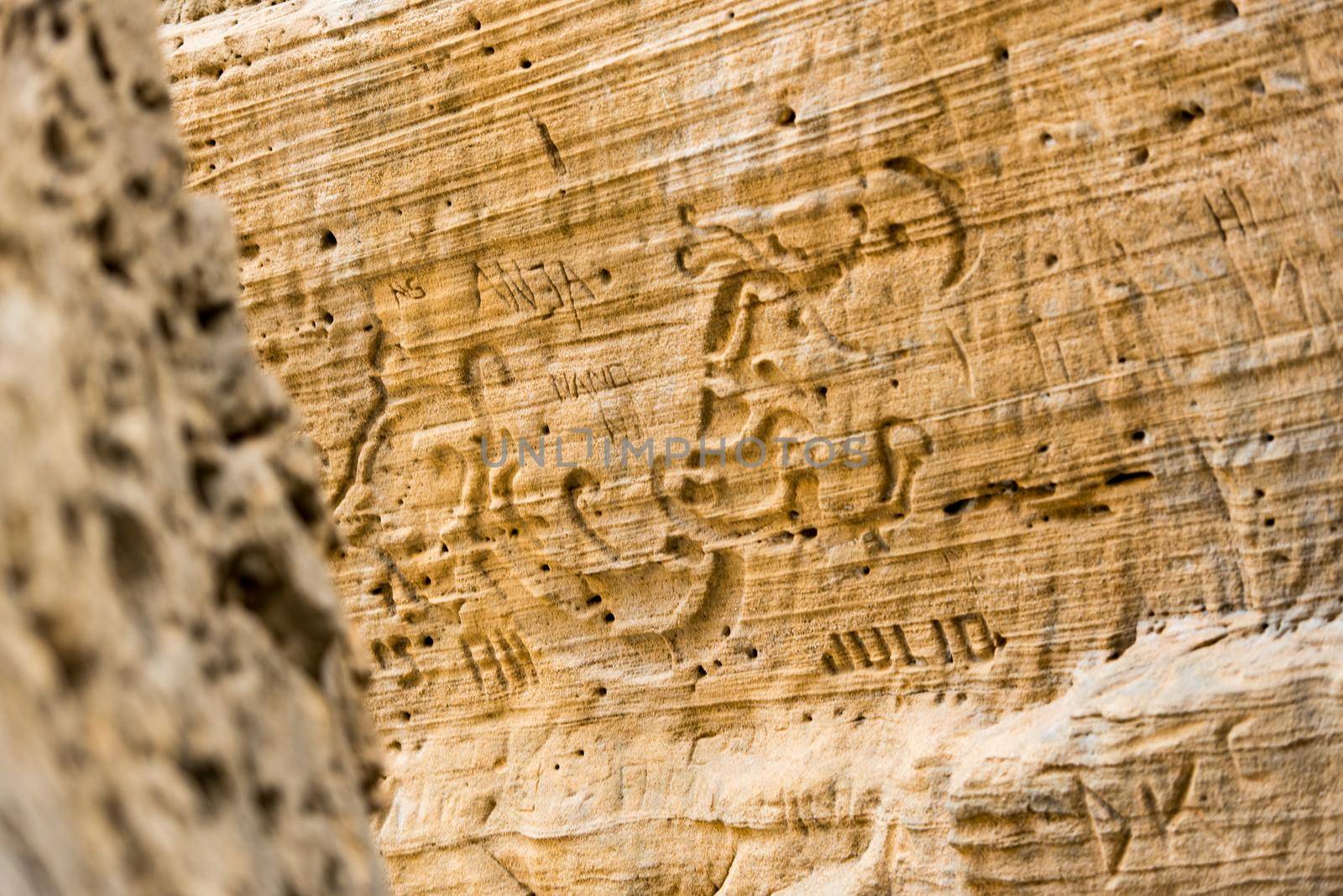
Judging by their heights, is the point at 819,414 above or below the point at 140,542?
below

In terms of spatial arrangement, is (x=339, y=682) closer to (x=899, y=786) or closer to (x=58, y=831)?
(x=58, y=831)

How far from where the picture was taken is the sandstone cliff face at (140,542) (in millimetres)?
721

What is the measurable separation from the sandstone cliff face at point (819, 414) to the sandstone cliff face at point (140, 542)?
160 centimetres

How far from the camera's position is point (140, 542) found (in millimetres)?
812

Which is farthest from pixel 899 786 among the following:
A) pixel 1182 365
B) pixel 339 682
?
pixel 339 682

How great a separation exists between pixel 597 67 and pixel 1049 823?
164 centimetres

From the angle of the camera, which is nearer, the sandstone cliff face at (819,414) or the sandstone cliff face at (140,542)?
the sandstone cliff face at (140,542)

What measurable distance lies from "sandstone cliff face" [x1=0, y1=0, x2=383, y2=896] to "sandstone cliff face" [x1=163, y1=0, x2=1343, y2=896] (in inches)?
63.1

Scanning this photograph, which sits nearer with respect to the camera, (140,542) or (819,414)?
(140,542)

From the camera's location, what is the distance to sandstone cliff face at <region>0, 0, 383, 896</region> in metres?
0.72

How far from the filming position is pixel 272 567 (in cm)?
97

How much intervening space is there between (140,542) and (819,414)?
6.21 ft

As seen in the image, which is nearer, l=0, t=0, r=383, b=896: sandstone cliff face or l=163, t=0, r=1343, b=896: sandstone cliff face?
l=0, t=0, r=383, b=896: sandstone cliff face

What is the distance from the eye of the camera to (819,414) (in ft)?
8.54
